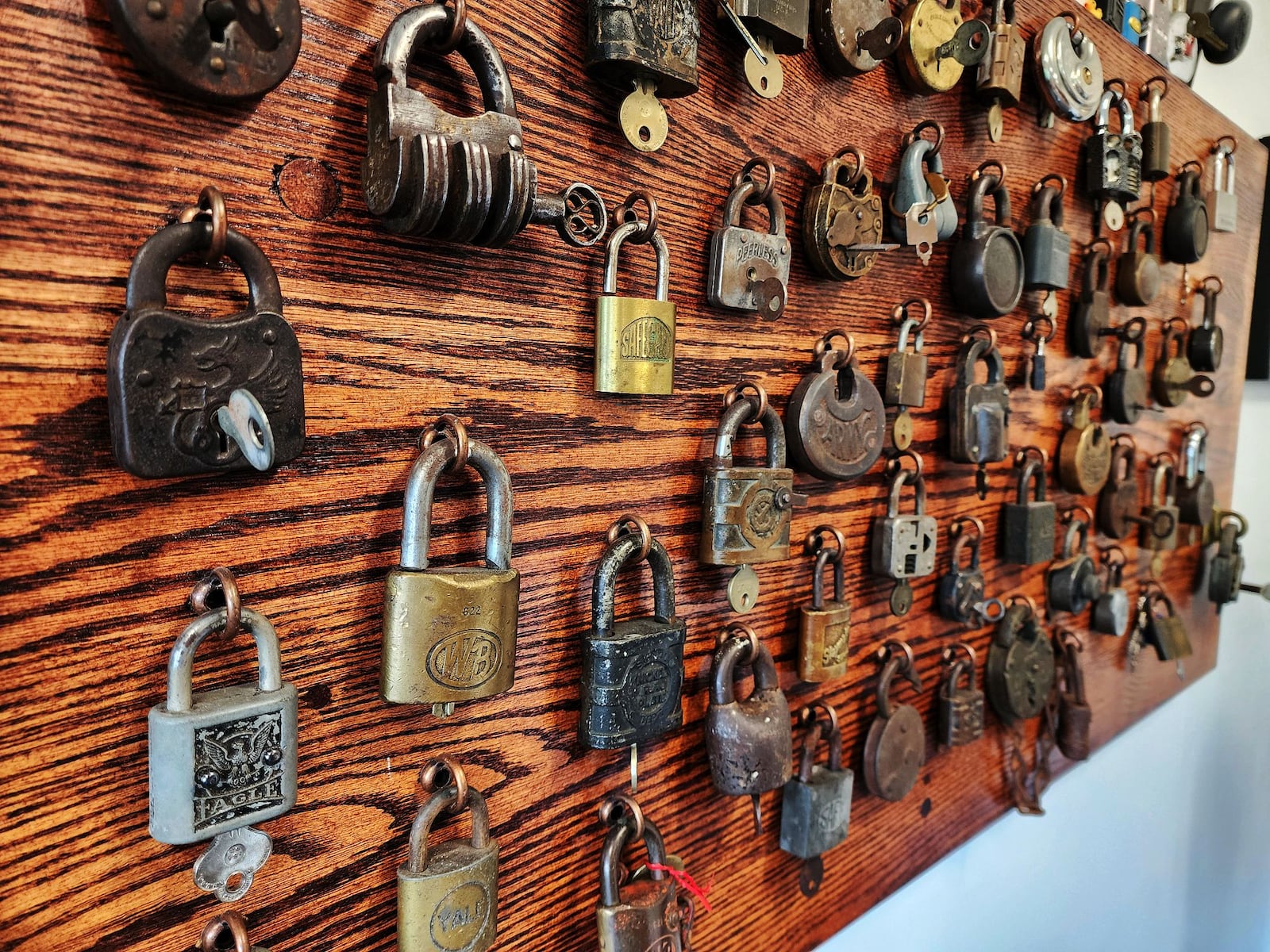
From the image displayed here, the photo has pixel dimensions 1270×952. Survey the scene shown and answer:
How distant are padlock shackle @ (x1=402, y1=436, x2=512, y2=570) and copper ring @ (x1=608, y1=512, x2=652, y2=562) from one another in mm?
125

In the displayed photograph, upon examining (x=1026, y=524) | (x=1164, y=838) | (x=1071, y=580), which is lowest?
(x=1164, y=838)

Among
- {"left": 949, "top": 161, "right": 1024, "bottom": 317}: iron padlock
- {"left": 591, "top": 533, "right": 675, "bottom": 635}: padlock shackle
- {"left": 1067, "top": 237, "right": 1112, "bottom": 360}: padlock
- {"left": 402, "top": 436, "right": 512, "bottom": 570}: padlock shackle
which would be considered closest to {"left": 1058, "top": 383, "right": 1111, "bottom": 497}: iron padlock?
{"left": 1067, "top": 237, "right": 1112, "bottom": 360}: padlock

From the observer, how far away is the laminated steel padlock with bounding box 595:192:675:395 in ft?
1.86

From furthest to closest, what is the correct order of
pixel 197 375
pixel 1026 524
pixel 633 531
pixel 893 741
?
pixel 1026 524, pixel 893 741, pixel 633 531, pixel 197 375

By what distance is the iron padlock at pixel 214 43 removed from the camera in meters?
0.37

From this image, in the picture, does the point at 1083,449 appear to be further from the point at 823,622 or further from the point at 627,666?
the point at 627,666

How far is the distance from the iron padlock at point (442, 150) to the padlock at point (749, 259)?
0.22 m

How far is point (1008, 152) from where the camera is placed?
1.01m

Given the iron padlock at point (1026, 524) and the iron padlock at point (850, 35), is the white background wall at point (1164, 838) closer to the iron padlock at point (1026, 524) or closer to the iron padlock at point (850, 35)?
the iron padlock at point (1026, 524)

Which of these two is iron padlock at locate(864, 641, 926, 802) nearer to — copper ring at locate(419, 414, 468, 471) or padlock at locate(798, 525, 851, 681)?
padlock at locate(798, 525, 851, 681)

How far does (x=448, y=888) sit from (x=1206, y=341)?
154 cm

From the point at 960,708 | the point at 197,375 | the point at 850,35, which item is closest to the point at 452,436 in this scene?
the point at 197,375

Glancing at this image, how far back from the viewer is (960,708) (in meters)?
1.00

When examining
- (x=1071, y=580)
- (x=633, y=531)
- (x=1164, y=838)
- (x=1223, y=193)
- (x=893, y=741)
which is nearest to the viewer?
(x=633, y=531)
